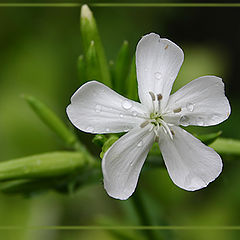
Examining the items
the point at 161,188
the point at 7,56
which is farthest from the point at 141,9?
the point at 161,188

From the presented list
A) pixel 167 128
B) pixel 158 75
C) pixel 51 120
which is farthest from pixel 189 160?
pixel 51 120

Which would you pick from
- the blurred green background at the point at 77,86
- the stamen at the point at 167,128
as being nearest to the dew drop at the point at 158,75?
the stamen at the point at 167,128

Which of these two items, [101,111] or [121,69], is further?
[121,69]

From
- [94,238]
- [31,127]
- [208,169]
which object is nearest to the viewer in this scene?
[208,169]

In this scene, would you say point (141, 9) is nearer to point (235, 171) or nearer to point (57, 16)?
point (57, 16)

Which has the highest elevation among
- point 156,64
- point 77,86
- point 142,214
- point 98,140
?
point 156,64

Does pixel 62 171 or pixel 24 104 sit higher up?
pixel 62 171

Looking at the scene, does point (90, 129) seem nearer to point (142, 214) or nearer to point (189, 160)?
point (189, 160)
